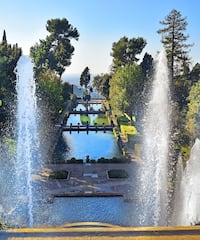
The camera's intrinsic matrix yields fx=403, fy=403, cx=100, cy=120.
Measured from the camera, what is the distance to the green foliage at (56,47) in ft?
140

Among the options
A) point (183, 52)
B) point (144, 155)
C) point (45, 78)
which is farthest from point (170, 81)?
point (144, 155)

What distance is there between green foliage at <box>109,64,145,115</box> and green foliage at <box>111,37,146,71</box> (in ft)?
23.6

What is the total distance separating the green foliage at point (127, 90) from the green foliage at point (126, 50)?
7188mm

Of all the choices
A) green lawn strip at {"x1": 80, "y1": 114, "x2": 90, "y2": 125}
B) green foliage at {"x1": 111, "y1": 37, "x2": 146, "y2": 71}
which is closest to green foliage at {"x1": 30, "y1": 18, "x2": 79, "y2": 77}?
green foliage at {"x1": 111, "y1": 37, "x2": 146, "y2": 71}

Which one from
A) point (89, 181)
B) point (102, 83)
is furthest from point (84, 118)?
Result: point (89, 181)

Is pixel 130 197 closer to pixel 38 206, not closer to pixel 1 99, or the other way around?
pixel 38 206

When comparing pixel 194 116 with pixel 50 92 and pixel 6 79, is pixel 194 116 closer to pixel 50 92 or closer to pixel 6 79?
pixel 50 92

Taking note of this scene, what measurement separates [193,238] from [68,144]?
18.4 meters

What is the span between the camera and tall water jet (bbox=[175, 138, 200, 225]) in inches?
462

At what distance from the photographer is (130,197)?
1445 cm

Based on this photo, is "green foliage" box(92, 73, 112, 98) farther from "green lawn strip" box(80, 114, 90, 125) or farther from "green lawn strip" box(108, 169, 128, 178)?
"green lawn strip" box(108, 169, 128, 178)

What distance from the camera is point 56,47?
4416 centimetres

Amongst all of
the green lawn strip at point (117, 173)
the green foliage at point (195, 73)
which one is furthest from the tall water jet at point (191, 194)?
the green foliage at point (195, 73)

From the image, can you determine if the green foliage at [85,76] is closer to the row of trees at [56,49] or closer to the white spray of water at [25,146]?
the row of trees at [56,49]
